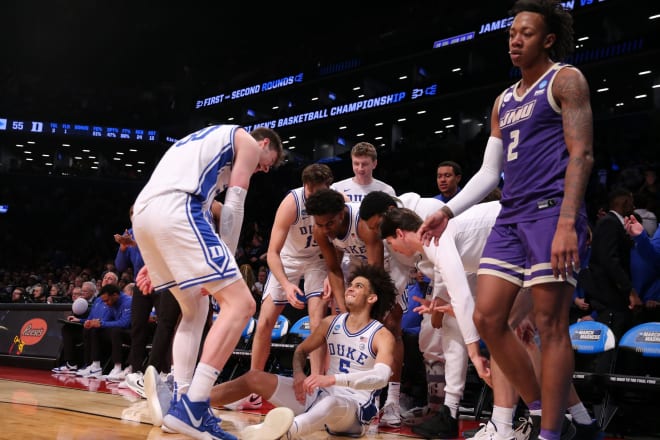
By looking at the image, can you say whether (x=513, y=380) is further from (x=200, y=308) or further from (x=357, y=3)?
(x=357, y=3)

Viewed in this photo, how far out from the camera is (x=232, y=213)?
10.8ft

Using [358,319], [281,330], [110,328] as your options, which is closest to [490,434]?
[358,319]

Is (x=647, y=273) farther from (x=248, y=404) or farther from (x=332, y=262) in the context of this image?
(x=248, y=404)

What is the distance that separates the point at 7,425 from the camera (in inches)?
126

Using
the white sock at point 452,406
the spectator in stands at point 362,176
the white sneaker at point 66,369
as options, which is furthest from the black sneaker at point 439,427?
the white sneaker at point 66,369

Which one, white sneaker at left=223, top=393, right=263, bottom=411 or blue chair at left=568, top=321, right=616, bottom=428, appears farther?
white sneaker at left=223, top=393, right=263, bottom=411

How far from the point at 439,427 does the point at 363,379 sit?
69cm

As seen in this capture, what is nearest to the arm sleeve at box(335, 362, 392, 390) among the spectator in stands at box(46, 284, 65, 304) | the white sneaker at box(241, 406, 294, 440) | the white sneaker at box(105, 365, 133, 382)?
the white sneaker at box(241, 406, 294, 440)

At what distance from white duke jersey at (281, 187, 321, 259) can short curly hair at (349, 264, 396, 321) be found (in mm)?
727

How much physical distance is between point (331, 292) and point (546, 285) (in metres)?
2.27

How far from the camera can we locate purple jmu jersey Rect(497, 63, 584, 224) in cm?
270

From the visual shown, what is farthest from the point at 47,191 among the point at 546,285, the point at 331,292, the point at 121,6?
the point at 546,285

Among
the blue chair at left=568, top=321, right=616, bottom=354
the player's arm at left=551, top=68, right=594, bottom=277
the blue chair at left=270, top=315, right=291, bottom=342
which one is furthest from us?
the blue chair at left=270, top=315, right=291, bottom=342

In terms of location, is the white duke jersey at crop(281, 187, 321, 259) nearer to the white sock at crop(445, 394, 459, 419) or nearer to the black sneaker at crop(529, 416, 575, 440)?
the white sock at crop(445, 394, 459, 419)
